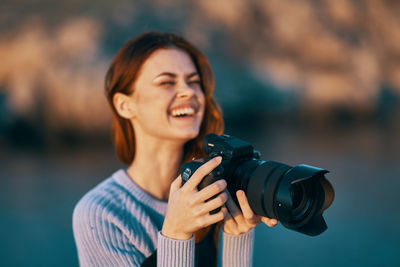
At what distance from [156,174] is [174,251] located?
257 mm

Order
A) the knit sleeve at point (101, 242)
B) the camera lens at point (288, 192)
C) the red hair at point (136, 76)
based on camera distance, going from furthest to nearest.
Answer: the red hair at point (136, 76) → the knit sleeve at point (101, 242) → the camera lens at point (288, 192)

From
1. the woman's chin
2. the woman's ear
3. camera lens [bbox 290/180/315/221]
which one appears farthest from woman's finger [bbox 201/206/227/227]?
the woman's ear

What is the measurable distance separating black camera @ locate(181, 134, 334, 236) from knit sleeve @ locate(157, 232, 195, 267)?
11 centimetres

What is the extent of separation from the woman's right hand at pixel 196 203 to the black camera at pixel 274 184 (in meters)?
0.01

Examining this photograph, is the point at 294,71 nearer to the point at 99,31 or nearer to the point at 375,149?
the point at 375,149

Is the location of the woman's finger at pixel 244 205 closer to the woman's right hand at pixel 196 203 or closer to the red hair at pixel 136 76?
the woman's right hand at pixel 196 203

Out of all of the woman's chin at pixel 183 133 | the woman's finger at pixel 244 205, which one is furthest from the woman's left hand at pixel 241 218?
the woman's chin at pixel 183 133

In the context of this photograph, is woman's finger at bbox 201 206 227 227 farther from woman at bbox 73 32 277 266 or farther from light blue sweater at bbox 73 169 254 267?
light blue sweater at bbox 73 169 254 267

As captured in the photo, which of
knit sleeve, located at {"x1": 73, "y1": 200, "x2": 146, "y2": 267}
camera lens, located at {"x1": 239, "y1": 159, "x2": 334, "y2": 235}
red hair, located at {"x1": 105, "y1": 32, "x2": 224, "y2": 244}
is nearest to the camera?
camera lens, located at {"x1": 239, "y1": 159, "x2": 334, "y2": 235}

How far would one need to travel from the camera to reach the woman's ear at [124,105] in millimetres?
Result: 753

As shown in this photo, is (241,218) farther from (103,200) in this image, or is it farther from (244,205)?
(103,200)

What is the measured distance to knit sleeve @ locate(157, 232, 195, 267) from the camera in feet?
1.75

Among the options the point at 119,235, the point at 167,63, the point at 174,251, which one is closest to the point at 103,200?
the point at 119,235

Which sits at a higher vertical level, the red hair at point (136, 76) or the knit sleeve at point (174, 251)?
the red hair at point (136, 76)
